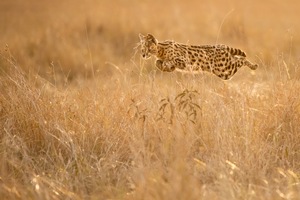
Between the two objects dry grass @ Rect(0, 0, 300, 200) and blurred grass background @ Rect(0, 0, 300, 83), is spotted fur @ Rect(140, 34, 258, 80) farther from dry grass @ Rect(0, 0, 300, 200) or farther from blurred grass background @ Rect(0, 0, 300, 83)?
blurred grass background @ Rect(0, 0, 300, 83)

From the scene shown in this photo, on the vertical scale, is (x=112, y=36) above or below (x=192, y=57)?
below

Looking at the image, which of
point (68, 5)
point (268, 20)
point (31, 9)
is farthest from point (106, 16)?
point (68, 5)

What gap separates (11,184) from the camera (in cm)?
587

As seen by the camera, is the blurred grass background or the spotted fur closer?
the spotted fur

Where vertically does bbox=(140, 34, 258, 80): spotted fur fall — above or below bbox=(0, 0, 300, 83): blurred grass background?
above

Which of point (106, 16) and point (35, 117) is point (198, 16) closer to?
point (106, 16)

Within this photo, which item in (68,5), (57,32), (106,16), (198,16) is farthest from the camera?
(68,5)

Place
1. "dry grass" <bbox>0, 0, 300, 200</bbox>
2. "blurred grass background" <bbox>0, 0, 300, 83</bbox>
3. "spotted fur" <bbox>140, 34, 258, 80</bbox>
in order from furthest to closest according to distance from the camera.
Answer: "blurred grass background" <bbox>0, 0, 300, 83</bbox> < "spotted fur" <bbox>140, 34, 258, 80</bbox> < "dry grass" <bbox>0, 0, 300, 200</bbox>

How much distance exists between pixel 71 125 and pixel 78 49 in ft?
22.8

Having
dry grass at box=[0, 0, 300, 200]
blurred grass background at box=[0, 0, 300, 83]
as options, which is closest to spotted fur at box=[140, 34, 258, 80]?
dry grass at box=[0, 0, 300, 200]

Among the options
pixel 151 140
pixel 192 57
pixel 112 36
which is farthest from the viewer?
pixel 112 36

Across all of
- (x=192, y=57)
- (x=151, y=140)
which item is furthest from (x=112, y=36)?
(x=151, y=140)

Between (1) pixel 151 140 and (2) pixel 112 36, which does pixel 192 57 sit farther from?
(2) pixel 112 36

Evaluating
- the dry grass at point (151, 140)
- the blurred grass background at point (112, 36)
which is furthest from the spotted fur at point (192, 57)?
the blurred grass background at point (112, 36)
